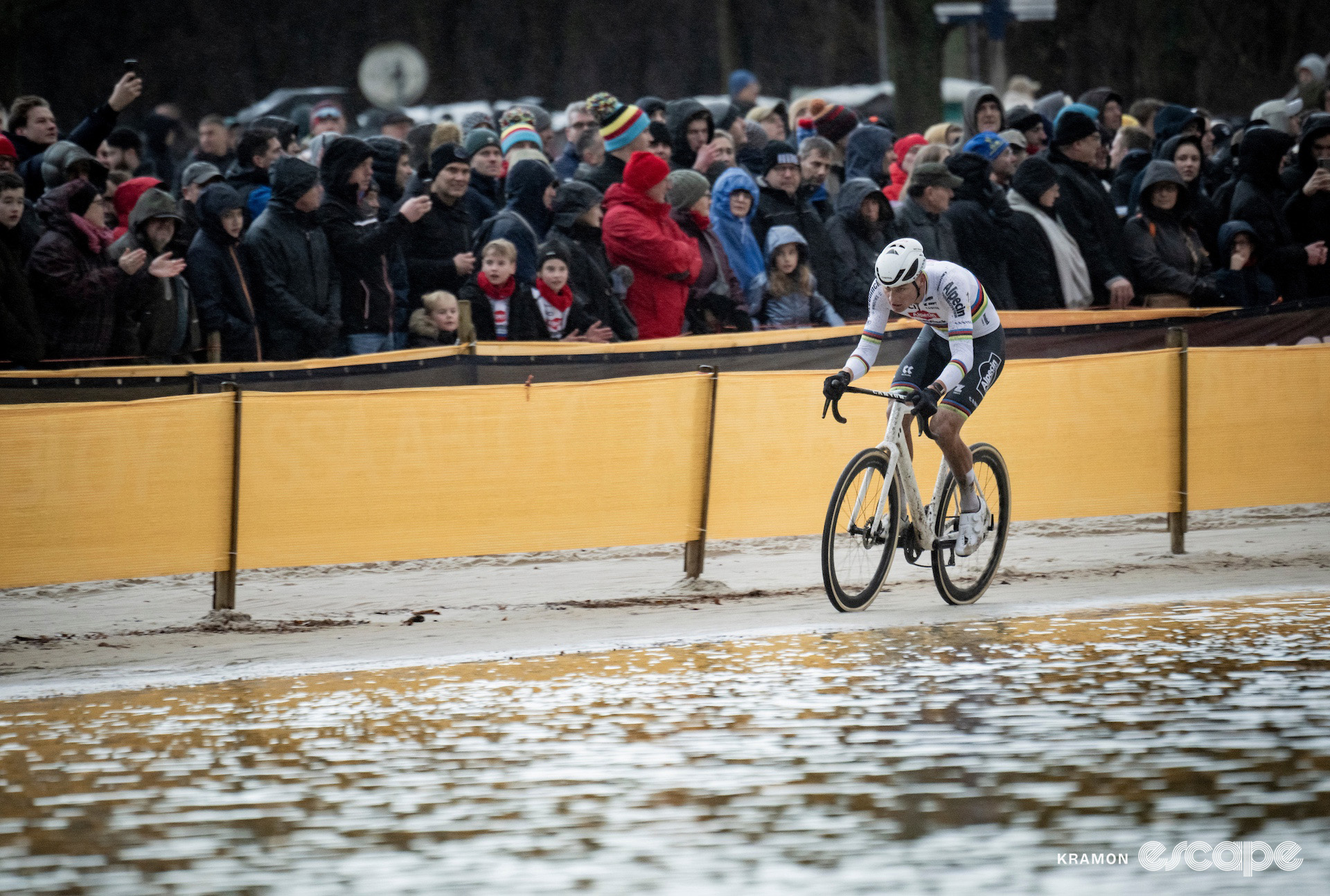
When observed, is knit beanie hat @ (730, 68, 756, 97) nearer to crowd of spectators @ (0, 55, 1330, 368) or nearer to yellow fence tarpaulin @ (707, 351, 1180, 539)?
crowd of spectators @ (0, 55, 1330, 368)

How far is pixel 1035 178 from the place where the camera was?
1537 cm

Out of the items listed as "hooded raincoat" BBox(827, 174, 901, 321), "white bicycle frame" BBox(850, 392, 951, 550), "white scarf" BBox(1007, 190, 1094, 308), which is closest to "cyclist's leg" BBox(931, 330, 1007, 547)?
"white bicycle frame" BBox(850, 392, 951, 550)

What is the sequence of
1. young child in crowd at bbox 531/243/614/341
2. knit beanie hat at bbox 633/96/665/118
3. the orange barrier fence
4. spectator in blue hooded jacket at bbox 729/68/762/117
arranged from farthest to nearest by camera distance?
spectator in blue hooded jacket at bbox 729/68/762/117 → knit beanie hat at bbox 633/96/665/118 → young child in crowd at bbox 531/243/614/341 → the orange barrier fence

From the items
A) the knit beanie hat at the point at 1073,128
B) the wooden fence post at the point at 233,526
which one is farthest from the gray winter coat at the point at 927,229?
the wooden fence post at the point at 233,526

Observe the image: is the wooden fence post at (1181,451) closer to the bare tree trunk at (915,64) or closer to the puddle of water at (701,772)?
the puddle of water at (701,772)

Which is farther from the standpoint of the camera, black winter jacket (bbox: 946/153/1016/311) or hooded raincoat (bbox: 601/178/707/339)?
black winter jacket (bbox: 946/153/1016/311)

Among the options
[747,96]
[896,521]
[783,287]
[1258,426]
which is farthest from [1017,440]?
[747,96]

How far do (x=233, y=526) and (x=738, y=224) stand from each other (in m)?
5.58

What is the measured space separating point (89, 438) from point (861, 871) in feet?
18.8

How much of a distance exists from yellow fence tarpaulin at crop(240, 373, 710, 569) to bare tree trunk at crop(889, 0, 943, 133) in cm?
1499

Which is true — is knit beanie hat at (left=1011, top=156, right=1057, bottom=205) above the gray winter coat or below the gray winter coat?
above

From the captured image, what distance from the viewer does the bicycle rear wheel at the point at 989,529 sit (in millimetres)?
10711

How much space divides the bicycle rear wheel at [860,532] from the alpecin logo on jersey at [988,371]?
0.81 m

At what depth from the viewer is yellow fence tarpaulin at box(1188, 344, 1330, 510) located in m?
12.6
